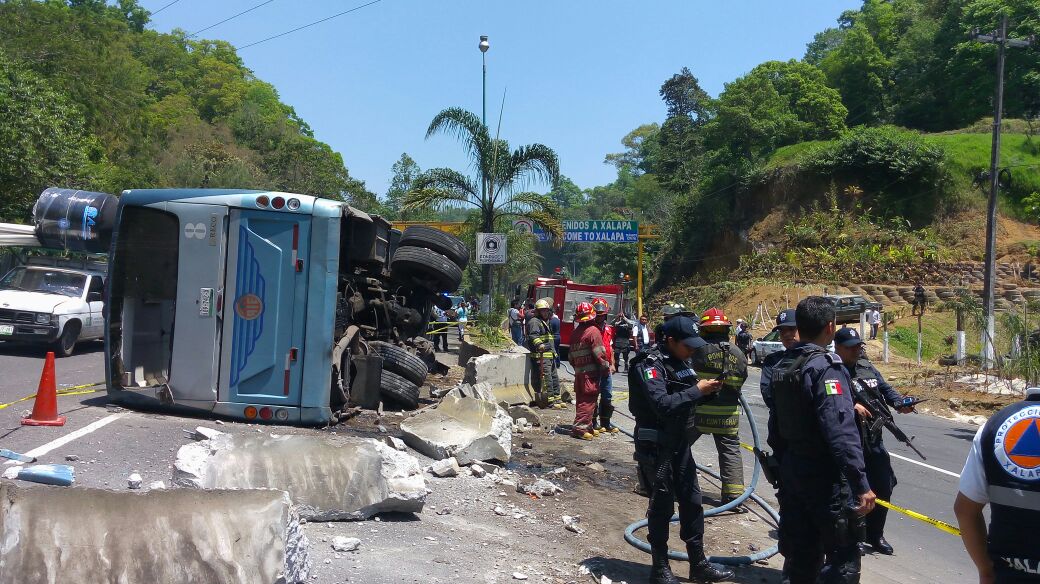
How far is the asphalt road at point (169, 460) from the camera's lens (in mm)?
6406

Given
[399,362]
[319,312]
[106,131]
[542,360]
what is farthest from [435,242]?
[106,131]

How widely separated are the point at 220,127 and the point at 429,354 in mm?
56684

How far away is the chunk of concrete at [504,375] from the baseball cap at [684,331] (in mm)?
6483

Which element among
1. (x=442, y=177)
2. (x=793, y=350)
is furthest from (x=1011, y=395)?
(x=793, y=350)

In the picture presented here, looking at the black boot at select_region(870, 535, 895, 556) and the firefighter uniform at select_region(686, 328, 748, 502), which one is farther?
the firefighter uniform at select_region(686, 328, 748, 502)

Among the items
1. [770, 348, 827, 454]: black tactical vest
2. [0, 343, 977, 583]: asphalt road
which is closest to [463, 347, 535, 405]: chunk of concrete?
[0, 343, 977, 583]: asphalt road

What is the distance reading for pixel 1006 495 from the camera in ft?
9.31

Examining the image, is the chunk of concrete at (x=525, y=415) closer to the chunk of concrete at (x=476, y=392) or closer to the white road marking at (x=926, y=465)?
the chunk of concrete at (x=476, y=392)

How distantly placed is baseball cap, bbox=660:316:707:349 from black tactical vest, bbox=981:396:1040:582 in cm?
269

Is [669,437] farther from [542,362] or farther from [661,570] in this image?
[542,362]

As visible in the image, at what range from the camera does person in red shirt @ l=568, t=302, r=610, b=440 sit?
36.1ft

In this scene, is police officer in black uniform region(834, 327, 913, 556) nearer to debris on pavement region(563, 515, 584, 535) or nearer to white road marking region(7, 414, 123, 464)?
debris on pavement region(563, 515, 584, 535)

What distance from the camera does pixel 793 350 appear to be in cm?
500

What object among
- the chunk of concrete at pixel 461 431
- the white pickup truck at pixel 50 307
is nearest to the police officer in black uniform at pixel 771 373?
the chunk of concrete at pixel 461 431
